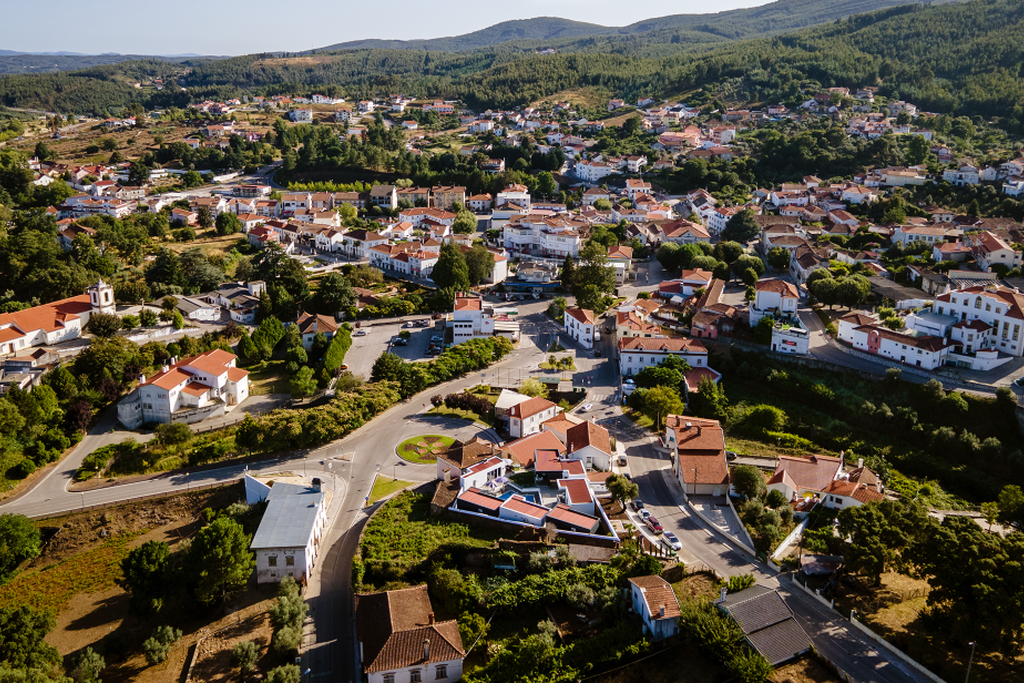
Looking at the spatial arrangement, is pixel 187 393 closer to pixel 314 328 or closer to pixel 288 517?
pixel 314 328

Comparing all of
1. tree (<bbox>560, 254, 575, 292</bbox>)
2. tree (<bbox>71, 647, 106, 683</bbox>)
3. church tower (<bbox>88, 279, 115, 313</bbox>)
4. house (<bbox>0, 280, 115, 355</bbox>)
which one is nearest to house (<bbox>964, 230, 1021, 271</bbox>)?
tree (<bbox>560, 254, 575, 292</bbox>)

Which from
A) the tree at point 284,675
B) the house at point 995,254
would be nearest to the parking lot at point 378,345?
the tree at point 284,675

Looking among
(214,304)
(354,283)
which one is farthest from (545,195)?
(214,304)

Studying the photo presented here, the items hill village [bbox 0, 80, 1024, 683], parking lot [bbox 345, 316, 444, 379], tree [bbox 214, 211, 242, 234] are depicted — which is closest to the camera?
hill village [bbox 0, 80, 1024, 683]

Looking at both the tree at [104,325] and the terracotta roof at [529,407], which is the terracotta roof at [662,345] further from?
the tree at [104,325]

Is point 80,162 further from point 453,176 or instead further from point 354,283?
point 354,283

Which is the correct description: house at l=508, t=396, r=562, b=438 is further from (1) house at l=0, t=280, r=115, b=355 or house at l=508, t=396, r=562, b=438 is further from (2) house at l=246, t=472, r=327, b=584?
(1) house at l=0, t=280, r=115, b=355
